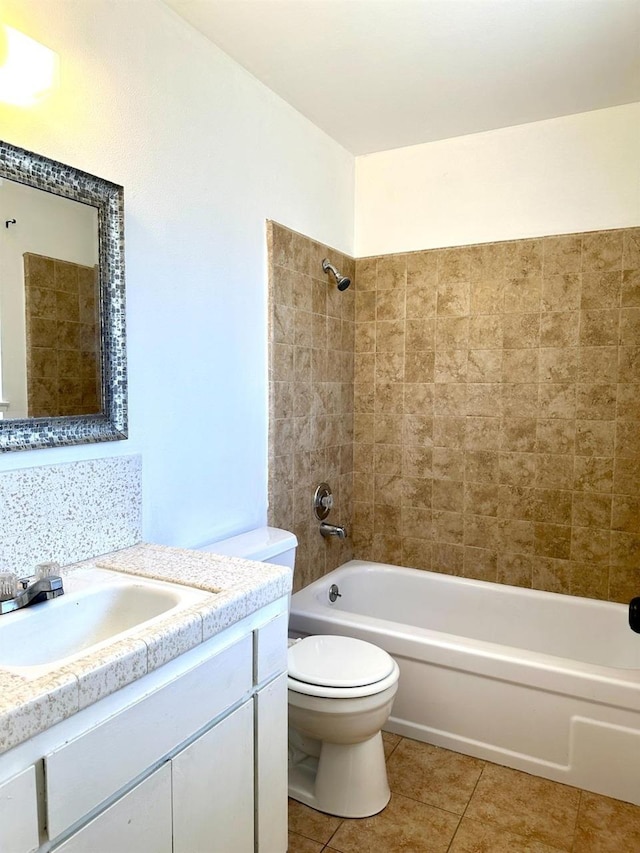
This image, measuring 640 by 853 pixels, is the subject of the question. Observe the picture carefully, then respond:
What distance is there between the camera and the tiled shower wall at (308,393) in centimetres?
244

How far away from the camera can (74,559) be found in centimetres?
→ 154

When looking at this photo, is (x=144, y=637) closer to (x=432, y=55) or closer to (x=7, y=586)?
(x=7, y=586)

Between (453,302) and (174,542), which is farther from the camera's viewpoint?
(453,302)

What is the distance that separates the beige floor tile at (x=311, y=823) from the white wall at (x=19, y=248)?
1.50m

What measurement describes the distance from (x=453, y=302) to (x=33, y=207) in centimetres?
194

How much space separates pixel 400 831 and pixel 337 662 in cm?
53

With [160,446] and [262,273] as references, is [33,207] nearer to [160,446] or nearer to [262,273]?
[160,446]

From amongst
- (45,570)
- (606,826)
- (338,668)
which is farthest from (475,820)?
(45,570)

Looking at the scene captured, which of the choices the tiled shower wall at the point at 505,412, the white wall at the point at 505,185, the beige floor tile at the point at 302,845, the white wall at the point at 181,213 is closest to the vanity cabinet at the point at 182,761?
the beige floor tile at the point at 302,845

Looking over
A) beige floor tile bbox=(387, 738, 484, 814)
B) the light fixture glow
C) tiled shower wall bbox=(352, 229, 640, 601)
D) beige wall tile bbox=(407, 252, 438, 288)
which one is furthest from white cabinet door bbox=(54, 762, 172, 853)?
beige wall tile bbox=(407, 252, 438, 288)

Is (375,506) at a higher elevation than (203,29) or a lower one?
lower

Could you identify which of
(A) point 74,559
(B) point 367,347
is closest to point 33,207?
(A) point 74,559

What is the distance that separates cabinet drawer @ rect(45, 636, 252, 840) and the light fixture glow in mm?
1322

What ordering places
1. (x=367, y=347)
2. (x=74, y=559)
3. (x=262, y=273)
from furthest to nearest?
1. (x=367, y=347)
2. (x=262, y=273)
3. (x=74, y=559)
